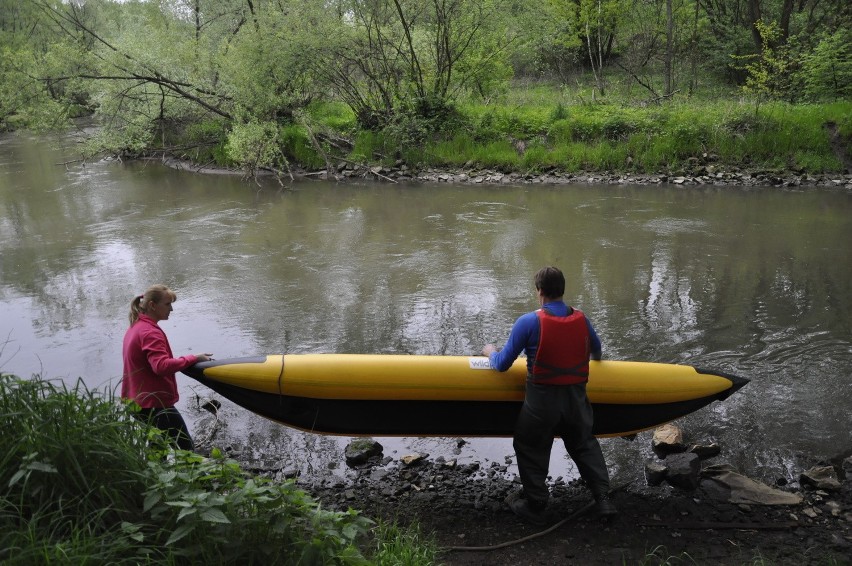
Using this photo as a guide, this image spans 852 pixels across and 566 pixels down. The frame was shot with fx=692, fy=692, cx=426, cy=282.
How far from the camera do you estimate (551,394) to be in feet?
12.1

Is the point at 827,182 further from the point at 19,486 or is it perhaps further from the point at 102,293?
the point at 19,486

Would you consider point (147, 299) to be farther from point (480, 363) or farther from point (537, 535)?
point (537, 535)

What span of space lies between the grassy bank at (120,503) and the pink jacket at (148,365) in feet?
2.96

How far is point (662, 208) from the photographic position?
12.4m

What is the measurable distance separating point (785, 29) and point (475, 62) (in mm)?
7907

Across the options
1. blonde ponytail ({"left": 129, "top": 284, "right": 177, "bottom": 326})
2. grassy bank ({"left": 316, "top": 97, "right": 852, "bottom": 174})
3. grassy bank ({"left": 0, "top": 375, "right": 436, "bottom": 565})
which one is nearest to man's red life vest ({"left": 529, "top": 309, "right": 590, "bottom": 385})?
grassy bank ({"left": 0, "top": 375, "right": 436, "bottom": 565})

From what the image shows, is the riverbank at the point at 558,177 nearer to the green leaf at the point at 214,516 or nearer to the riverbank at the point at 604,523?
the riverbank at the point at 604,523

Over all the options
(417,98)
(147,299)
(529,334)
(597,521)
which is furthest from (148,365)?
(417,98)

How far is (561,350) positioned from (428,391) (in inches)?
37.2

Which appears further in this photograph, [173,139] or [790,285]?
[173,139]

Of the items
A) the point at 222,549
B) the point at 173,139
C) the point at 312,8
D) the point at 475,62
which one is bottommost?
the point at 222,549

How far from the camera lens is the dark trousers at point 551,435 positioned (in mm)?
3684

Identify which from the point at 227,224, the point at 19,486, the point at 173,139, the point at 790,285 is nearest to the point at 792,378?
the point at 790,285

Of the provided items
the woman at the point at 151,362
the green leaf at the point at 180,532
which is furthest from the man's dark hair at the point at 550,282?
the green leaf at the point at 180,532
